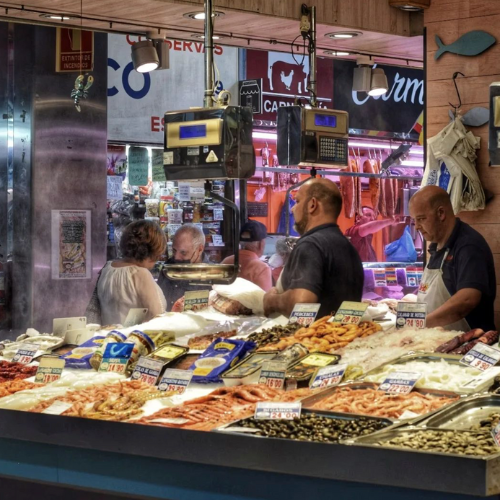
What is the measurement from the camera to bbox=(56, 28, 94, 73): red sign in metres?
7.64

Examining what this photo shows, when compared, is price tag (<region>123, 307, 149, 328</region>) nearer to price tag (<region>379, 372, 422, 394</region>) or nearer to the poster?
price tag (<region>379, 372, 422, 394</region>)

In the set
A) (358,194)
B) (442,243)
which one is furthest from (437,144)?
(358,194)

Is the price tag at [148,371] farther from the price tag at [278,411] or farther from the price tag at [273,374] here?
the price tag at [278,411]

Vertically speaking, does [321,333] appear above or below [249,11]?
below

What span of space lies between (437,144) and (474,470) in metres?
4.25

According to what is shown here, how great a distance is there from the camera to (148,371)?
374 cm

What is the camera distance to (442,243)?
557 cm

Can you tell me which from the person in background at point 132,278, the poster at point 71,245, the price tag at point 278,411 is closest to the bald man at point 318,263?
the person in background at point 132,278

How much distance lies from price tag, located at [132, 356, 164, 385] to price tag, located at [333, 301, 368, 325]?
108cm

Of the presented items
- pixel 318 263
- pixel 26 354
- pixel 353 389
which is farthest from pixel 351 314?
pixel 26 354

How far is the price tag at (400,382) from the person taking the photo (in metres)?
3.29

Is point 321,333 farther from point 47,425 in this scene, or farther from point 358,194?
point 358,194

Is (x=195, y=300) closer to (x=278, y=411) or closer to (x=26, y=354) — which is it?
(x=26, y=354)

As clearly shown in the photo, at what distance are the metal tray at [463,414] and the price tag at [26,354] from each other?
7.05 ft
